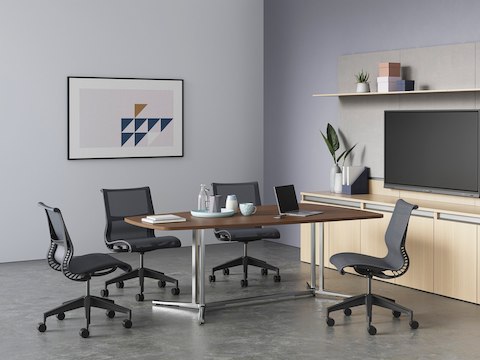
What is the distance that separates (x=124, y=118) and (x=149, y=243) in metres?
2.65

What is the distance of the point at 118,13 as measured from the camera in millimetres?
9609

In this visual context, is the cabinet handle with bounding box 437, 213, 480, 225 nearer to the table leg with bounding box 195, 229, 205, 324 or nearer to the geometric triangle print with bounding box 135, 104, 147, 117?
the table leg with bounding box 195, 229, 205, 324

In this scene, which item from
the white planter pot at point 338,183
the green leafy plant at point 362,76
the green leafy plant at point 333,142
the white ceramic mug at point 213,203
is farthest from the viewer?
the green leafy plant at point 333,142

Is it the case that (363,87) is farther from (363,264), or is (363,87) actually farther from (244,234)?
(363,264)

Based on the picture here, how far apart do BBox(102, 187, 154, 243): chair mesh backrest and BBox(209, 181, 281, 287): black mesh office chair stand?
→ 27.0 inches

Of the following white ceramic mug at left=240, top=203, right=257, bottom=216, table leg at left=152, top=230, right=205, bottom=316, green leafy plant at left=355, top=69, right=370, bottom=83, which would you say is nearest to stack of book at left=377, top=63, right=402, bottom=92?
green leafy plant at left=355, top=69, right=370, bottom=83

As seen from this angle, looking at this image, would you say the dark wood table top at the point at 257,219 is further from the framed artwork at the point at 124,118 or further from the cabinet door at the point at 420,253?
the framed artwork at the point at 124,118

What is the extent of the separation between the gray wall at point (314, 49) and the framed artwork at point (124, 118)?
1.25m

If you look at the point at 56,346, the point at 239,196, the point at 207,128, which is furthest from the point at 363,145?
the point at 56,346

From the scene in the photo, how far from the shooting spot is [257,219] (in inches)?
267

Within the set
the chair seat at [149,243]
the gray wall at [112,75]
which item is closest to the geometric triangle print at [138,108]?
the gray wall at [112,75]

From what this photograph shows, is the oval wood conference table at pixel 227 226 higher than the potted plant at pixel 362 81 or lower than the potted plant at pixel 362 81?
lower

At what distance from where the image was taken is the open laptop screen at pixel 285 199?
280 inches

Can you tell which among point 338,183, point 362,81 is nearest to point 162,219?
point 338,183
